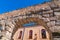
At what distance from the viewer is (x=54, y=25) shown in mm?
6133

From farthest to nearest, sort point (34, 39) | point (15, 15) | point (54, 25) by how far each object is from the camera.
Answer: point (34, 39) → point (15, 15) → point (54, 25)

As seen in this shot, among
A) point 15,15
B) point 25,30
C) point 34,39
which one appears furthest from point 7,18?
point 25,30

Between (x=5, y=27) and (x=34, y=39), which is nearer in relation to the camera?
(x=5, y=27)

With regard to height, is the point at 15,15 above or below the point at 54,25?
above

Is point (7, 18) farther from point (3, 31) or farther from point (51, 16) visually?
point (51, 16)

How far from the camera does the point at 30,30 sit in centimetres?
1842

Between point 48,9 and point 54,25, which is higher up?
point 48,9

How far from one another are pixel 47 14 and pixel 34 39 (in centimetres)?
1053

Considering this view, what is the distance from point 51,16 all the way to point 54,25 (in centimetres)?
64

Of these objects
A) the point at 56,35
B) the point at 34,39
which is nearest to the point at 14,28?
the point at 56,35

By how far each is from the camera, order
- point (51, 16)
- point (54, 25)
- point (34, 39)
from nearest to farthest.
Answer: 1. point (54, 25)
2. point (51, 16)
3. point (34, 39)

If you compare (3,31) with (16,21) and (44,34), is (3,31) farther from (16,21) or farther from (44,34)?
(44,34)

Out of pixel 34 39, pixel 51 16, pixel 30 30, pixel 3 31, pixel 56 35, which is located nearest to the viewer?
pixel 56 35

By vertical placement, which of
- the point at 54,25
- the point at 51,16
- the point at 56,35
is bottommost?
the point at 56,35
